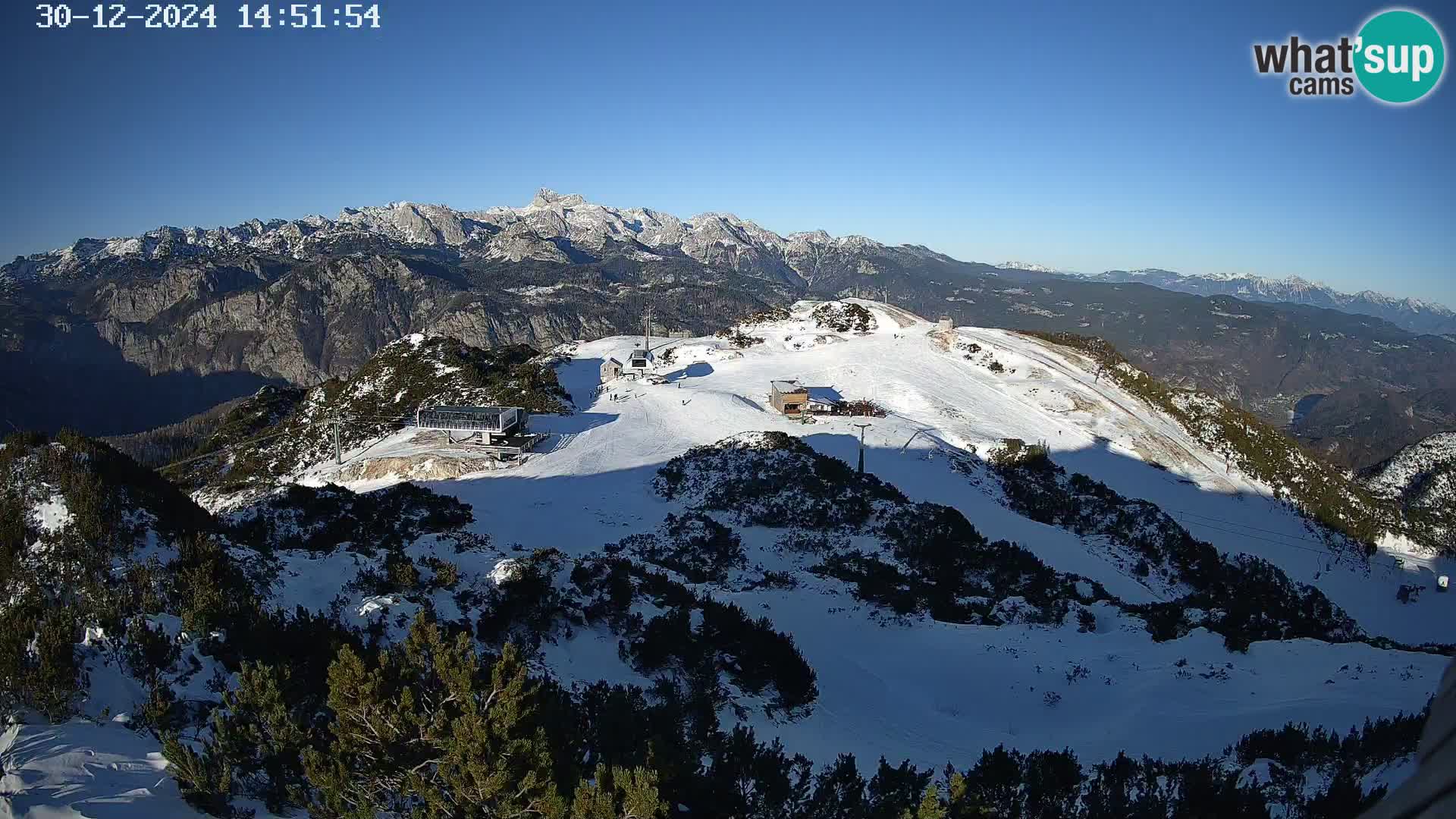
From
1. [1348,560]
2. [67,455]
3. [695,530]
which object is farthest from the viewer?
[1348,560]

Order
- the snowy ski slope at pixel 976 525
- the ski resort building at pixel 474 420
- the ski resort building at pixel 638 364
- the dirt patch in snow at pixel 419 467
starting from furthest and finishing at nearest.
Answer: the ski resort building at pixel 638 364 → the ski resort building at pixel 474 420 → the dirt patch in snow at pixel 419 467 → the snowy ski slope at pixel 976 525

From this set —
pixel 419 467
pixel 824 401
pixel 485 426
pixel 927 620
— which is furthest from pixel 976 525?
pixel 419 467

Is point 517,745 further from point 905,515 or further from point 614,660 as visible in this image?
point 905,515

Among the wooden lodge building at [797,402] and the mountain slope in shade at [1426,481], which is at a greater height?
the wooden lodge building at [797,402]

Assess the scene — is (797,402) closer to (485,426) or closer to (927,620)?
(485,426)

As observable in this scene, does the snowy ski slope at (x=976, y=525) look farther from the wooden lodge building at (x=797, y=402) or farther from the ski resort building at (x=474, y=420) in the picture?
the ski resort building at (x=474, y=420)

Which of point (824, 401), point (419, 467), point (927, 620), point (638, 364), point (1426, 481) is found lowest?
point (1426, 481)

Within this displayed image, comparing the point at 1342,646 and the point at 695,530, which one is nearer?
the point at 1342,646

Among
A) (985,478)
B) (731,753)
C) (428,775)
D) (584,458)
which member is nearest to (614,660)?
(731,753)

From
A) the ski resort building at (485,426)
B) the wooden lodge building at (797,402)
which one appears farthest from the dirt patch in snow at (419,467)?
the wooden lodge building at (797,402)
